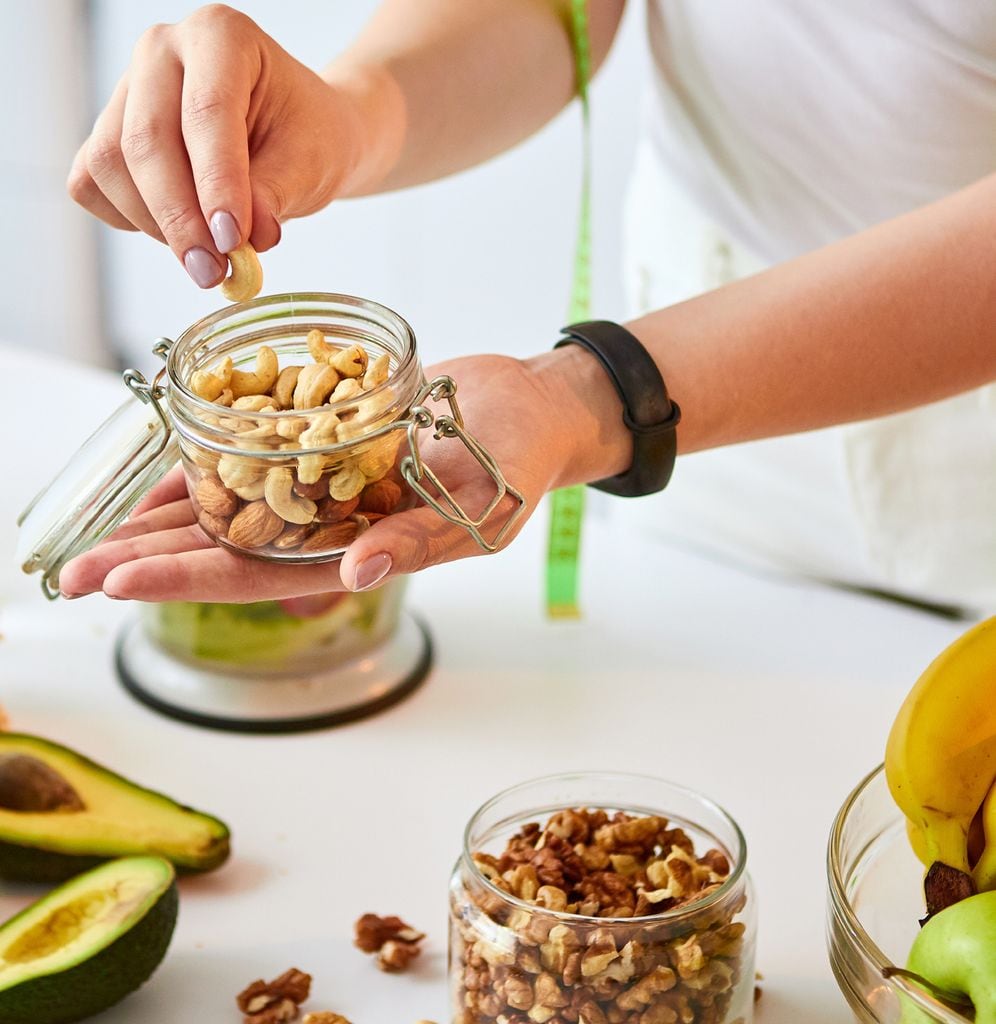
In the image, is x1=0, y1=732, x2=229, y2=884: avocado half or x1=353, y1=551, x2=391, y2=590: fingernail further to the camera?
x1=0, y1=732, x2=229, y2=884: avocado half

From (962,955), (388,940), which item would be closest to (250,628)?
(388,940)

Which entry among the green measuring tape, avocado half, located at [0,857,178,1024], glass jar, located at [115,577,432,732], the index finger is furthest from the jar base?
the index finger

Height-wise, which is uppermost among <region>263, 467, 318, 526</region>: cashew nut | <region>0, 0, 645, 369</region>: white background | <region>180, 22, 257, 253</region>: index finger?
<region>180, 22, 257, 253</region>: index finger

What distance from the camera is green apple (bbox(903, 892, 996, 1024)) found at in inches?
23.3

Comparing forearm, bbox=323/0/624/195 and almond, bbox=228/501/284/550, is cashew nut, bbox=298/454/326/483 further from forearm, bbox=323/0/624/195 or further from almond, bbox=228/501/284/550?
forearm, bbox=323/0/624/195

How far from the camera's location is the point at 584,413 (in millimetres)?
837

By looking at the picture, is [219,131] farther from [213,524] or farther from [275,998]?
[275,998]

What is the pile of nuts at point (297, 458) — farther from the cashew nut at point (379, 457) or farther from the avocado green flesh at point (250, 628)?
the avocado green flesh at point (250, 628)

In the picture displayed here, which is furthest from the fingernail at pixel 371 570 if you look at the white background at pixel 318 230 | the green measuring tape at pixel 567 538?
the white background at pixel 318 230

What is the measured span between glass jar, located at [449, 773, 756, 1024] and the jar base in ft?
1.03

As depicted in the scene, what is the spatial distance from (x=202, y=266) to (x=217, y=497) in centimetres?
12

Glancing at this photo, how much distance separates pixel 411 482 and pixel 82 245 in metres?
2.60

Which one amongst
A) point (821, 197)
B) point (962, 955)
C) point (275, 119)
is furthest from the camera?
point (821, 197)

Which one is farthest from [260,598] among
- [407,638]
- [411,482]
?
[407,638]
